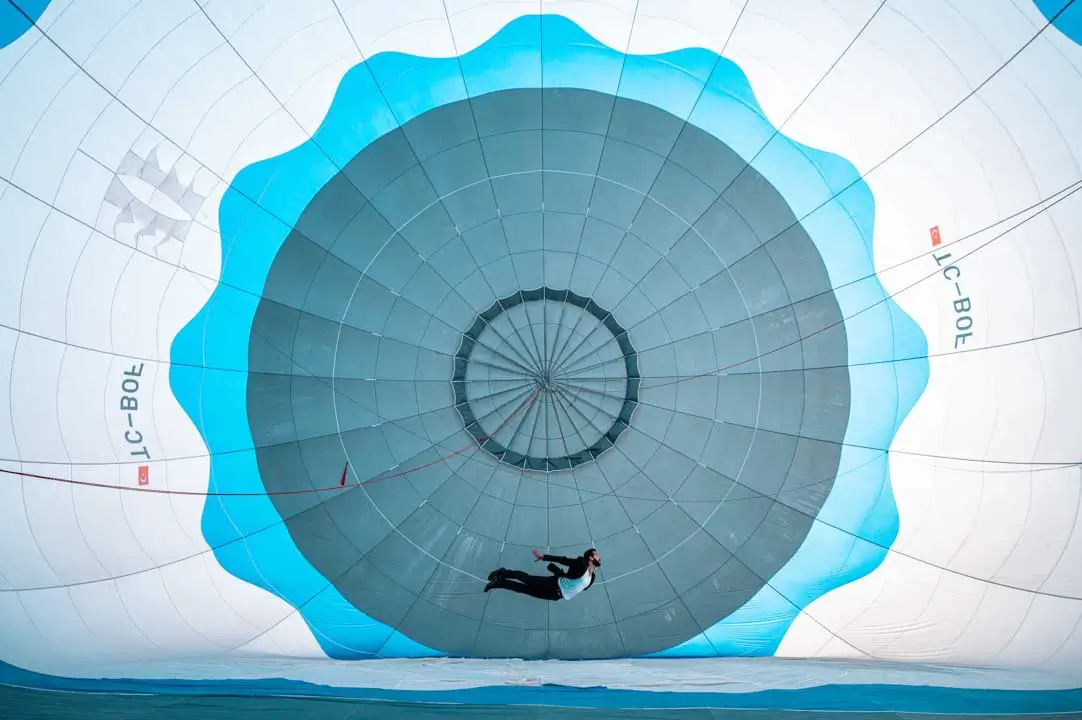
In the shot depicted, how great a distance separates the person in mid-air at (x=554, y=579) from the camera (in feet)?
18.7

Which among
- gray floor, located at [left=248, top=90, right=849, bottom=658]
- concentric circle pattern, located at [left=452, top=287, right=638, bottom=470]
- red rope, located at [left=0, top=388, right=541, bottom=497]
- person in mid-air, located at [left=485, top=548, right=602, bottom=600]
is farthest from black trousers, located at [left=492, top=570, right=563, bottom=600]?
red rope, located at [left=0, top=388, right=541, bottom=497]

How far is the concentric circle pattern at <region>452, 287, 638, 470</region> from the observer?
20.4ft

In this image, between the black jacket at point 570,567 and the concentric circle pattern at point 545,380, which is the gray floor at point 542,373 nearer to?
the concentric circle pattern at point 545,380

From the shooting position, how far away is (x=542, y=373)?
621 cm

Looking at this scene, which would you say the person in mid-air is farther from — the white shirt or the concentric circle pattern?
the concentric circle pattern

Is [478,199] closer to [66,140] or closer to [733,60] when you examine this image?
[733,60]

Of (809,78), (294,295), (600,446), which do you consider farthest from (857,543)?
(294,295)

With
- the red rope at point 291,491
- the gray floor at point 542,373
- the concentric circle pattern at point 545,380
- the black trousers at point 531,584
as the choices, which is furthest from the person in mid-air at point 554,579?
the red rope at point 291,491

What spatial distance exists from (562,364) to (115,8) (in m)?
3.77

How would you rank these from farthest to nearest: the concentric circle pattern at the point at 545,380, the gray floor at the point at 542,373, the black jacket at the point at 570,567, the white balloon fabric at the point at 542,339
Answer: the concentric circle pattern at the point at 545,380
the gray floor at the point at 542,373
the black jacket at the point at 570,567
the white balloon fabric at the point at 542,339

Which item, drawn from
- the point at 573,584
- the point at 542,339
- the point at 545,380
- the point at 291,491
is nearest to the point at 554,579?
the point at 573,584

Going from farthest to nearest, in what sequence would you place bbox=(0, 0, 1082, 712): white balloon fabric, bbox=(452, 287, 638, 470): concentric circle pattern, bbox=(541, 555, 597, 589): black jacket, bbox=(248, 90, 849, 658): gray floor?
bbox=(452, 287, 638, 470): concentric circle pattern → bbox=(248, 90, 849, 658): gray floor → bbox=(541, 555, 597, 589): black jacket → bbox=(0, 0, 1082, 712): white balloon fabric

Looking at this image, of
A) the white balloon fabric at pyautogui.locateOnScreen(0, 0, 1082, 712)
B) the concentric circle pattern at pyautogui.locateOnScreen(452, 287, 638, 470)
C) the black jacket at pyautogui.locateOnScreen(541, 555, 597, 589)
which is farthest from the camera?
the concentric circle pattern at pyautogui.locateOnScreen(452, 287, 638, 470)

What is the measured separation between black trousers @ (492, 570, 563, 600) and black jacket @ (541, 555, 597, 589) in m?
0.06
